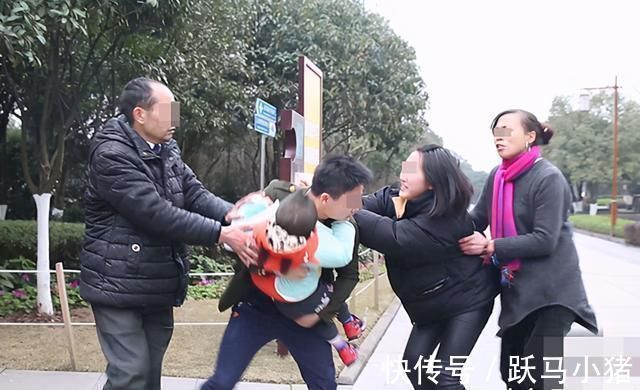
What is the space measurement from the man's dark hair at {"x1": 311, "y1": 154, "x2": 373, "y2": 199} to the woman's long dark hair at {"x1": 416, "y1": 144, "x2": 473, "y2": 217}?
422 millimetres

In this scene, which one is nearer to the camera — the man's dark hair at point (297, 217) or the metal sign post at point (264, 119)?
the man's dark hair at point (297, 217)

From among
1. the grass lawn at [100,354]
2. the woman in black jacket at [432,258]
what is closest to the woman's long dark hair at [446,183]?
the woman in black jacket at [432,258]

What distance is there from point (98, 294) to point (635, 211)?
40.4 metres

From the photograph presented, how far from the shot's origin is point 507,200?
2.97 metres

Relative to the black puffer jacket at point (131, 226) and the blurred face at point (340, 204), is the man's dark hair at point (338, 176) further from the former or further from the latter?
the black puffer jacket at point (131, 226)

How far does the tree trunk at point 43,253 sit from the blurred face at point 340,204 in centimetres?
502

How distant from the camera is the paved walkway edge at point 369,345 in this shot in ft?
15.4

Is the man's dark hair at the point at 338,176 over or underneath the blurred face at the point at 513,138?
underneath

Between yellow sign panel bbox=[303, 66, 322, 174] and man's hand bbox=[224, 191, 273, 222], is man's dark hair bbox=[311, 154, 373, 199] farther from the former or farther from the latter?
yellow sign panel bbox=[303, 66, 322, 174]

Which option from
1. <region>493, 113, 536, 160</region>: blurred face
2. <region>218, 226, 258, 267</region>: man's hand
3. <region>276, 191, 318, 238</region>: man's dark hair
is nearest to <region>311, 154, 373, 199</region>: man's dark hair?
<region>276, 191, 318, 238</region>: man's dark hair

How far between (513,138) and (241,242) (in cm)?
140

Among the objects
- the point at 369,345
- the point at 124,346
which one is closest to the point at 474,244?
the point at 124,346

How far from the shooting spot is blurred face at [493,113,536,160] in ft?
9.66

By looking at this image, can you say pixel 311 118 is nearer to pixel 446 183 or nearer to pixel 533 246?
pixel 446 183
